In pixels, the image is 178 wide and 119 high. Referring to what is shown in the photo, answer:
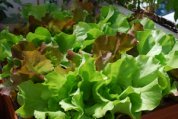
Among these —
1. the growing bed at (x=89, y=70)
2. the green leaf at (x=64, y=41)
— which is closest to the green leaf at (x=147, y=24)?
the growing bed at (x=89, y=70)

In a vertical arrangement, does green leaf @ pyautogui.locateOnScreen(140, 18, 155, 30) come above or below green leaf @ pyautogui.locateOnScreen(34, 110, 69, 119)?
above

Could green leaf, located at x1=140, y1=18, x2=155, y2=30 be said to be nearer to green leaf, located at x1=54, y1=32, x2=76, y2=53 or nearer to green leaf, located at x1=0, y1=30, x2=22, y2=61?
green leaf, located at x1=54, y1=32, x2=76, y2=53

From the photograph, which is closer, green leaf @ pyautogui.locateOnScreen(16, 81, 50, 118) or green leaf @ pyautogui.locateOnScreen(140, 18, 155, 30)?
green leaf @ pyautogui.locateOnScreen(16, 81, 50, 118)

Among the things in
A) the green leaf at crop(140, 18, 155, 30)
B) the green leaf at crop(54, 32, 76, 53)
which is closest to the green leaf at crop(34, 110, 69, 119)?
the green leaf at crop(54, 32, 76, 53)

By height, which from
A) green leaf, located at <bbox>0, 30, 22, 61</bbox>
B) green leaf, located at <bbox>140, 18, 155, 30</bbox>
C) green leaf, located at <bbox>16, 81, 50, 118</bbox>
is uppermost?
green leaf, located at <bbox>140, 18, 155, 30</bbox>

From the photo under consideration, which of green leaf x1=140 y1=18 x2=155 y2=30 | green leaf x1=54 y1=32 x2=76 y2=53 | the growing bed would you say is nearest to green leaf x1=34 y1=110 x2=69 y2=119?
the growing bed

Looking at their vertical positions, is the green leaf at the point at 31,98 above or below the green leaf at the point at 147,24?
below

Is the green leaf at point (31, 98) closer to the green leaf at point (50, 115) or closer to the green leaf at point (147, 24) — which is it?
the green leaf at point (50, 115)

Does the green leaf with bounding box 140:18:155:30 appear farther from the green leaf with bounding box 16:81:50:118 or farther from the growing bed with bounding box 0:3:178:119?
the green leaf with bounding box 16:81:50:118
